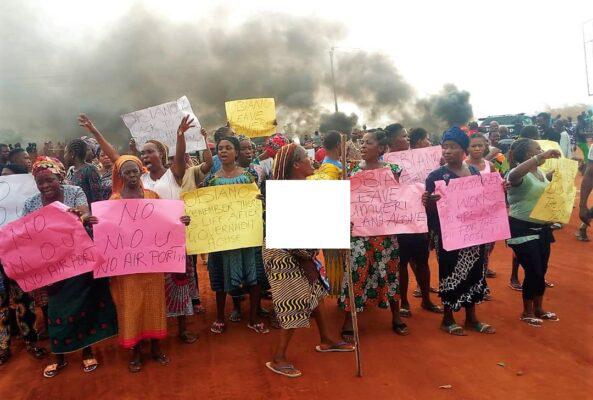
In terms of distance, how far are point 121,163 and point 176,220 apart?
2.24ft

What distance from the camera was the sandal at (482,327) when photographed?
4.32 meters

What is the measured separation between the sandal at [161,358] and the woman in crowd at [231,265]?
0.73m

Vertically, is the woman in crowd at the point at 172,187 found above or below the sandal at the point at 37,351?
above

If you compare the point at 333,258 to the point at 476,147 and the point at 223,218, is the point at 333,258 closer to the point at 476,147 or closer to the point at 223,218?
the point at 223,218

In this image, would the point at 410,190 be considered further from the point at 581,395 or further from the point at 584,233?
the point at 584,233

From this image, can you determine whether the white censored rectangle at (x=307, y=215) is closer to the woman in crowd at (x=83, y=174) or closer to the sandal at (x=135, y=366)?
the sandal at (x=135, y=366)

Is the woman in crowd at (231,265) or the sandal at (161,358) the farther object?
the woman in crowd at (231,265)

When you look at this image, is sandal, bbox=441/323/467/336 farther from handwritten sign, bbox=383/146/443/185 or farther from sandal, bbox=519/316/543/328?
handwritten sign, bbox=383/146/443/185

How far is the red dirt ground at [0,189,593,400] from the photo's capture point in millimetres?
3357

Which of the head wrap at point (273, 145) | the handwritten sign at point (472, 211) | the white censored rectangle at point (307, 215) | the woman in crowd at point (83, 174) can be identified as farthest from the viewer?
the head wrap at point (273, 145)

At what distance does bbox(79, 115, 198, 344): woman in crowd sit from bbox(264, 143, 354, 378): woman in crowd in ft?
3.77

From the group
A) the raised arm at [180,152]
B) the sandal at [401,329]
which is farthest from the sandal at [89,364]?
the sandal at [401,329]

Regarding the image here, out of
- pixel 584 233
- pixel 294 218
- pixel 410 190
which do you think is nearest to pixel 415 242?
pixel 410 190

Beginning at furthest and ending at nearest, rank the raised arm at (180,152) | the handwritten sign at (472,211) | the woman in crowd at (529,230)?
the raised arm at (180,152)
the woman in crowd at (529,230)
the handwritten sign at (472,211)
